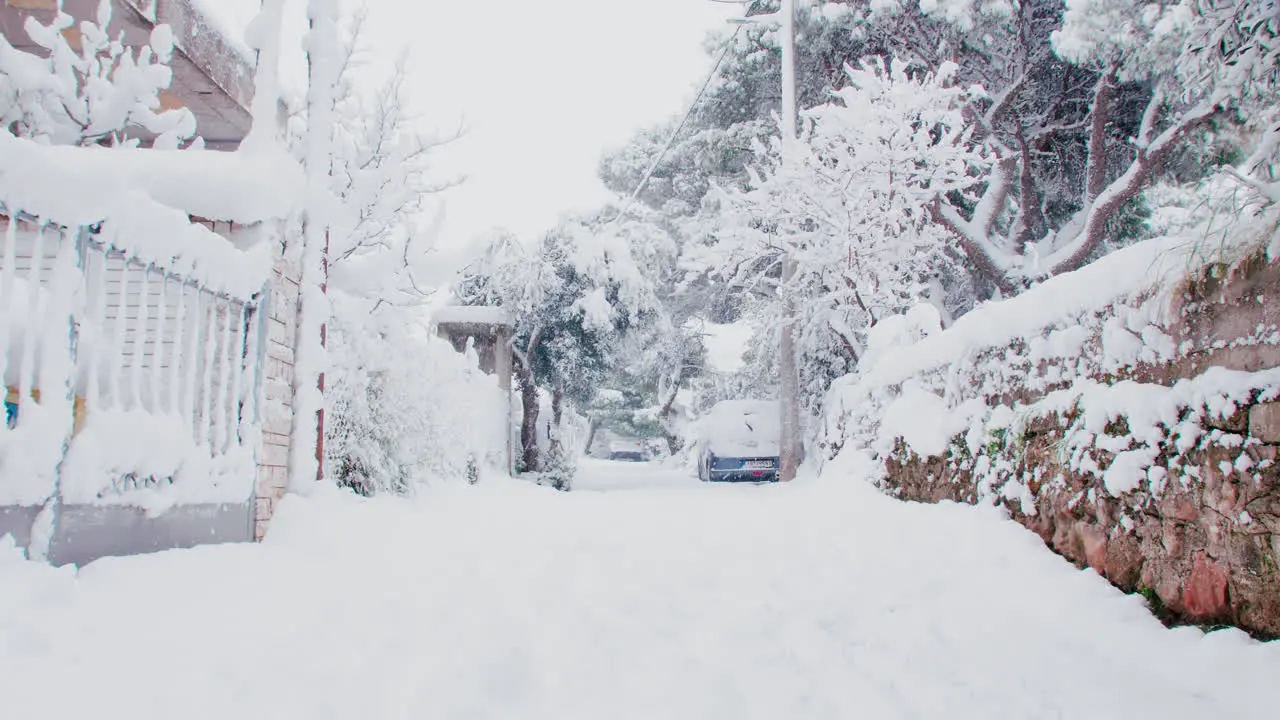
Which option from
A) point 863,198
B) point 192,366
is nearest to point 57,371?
point 192,366

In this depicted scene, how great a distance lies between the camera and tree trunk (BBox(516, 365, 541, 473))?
13.6 meters

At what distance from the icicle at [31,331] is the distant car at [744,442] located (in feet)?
38.9

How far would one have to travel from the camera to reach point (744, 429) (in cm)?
1403

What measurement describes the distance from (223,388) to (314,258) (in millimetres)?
1459

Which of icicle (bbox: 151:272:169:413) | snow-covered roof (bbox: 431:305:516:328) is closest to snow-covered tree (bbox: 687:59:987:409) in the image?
snow-covered roof (bbox: 431:305:516:328)

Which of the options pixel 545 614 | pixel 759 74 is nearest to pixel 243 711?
pixel 545 614

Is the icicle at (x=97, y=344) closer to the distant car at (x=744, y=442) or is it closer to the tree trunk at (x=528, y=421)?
the tree trunk at (x=528, y=421)

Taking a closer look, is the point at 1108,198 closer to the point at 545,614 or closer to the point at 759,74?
the point at 759,74

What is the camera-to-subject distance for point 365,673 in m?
2.42

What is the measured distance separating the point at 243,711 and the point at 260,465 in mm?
2106

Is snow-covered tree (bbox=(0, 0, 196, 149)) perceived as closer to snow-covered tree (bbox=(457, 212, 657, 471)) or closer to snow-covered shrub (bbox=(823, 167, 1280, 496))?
snow-covered shrub (bbox=(823, 167, 1280, 496))

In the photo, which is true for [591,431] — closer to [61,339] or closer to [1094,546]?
[1094,546]

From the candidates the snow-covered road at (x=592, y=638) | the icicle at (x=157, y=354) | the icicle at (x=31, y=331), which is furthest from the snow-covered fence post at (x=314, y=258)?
the icicle at (x=31, y=331)

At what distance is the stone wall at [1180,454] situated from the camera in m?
2.52
